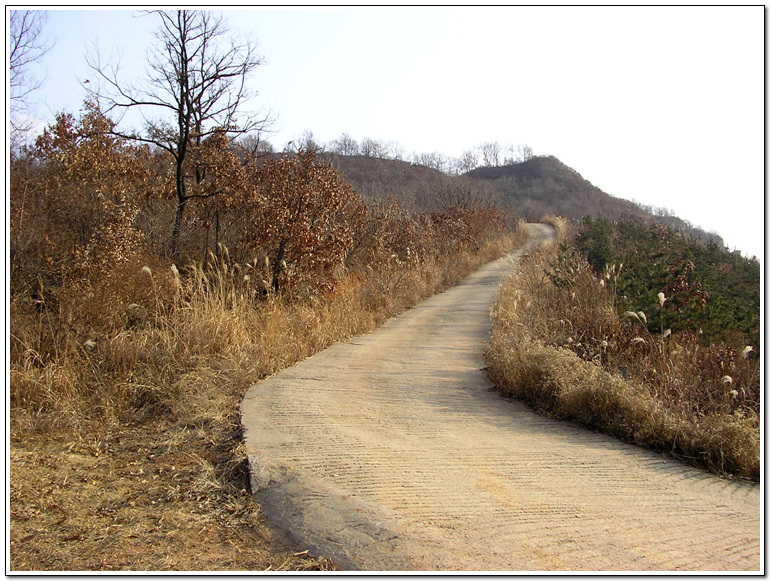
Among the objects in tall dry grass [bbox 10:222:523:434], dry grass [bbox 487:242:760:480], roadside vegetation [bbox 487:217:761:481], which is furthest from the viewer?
tall dry grass [bbox 10:222:523:434]

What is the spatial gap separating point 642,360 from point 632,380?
0.76m

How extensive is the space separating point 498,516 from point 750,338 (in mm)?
6988

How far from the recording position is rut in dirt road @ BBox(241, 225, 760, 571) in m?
3.24

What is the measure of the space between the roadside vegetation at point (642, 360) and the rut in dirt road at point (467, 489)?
0.25 metres

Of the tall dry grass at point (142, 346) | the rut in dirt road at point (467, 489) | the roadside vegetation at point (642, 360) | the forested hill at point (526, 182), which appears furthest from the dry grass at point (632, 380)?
the forested hill at point (526, 182)

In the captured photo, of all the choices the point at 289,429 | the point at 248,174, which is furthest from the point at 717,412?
the point at 248,174

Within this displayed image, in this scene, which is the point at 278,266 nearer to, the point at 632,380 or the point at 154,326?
the point at 154,326

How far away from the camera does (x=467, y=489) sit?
3979mm

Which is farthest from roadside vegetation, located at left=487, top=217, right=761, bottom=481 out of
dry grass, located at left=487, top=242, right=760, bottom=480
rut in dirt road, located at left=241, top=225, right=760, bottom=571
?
rut in dirt road, located at left=241, top=225, right=760, bottom=571

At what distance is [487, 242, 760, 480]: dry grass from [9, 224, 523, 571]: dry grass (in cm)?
274

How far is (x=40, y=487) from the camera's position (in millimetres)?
4277

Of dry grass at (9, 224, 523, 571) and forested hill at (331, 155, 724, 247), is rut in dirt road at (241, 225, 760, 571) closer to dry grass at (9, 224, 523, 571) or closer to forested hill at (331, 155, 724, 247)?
dry grass at (9, 224, 523, 571)

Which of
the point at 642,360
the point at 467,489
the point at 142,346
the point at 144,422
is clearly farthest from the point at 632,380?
the point at 142,346

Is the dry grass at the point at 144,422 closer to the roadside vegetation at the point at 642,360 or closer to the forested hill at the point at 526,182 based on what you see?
the roadside vegetation at the point at 642,360
